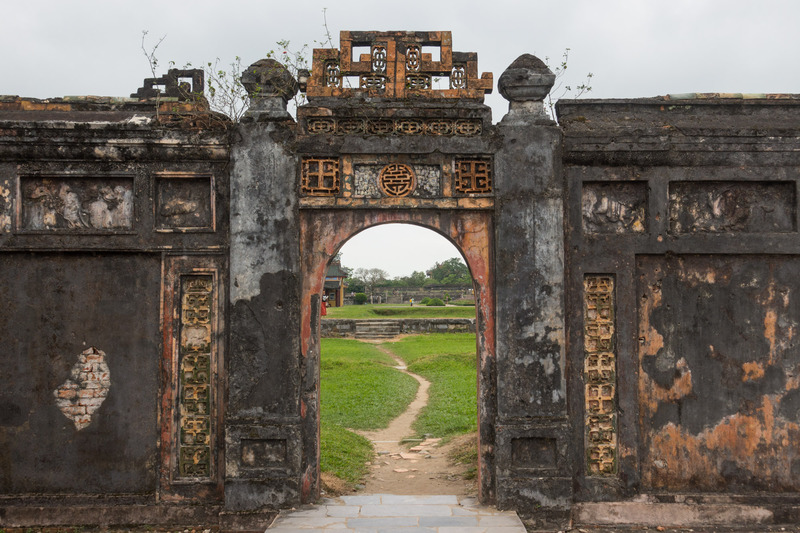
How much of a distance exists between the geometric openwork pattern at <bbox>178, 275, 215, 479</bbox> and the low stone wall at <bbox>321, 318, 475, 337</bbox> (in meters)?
17.2

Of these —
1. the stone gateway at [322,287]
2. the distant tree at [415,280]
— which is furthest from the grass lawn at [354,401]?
the distant tree at [415,280]

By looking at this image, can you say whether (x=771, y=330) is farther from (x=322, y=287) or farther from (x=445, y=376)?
(x=445, y=376)

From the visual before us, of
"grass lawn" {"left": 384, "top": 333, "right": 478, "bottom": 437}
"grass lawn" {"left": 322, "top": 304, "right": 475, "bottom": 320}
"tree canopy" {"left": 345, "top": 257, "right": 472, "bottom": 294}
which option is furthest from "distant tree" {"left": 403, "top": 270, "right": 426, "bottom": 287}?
"grass lawn" {"left": 384, "top": 333, "right": 478, "bottom": 437}

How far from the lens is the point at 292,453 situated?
5.02 meters

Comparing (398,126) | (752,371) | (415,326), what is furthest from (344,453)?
(415,326)

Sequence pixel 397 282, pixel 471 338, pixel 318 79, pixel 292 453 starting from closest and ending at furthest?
pixel 292 453
pixel 318 79
pixel 471 338
pixel 397 282

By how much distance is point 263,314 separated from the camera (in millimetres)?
5113

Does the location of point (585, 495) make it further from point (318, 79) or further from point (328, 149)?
point (318, 79)

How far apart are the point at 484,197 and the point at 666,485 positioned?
314cm

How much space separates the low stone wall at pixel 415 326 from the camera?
74.4 ft

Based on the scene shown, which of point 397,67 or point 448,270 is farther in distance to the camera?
point 448,270

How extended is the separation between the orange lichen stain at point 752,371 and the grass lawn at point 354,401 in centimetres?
415

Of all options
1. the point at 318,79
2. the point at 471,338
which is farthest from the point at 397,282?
the point at 318,79

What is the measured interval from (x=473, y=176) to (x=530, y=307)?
4.34ft
